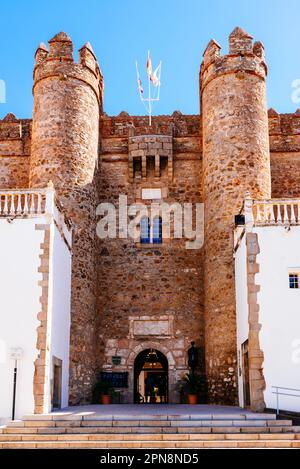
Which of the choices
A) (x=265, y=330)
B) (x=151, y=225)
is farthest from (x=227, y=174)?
(x=265, y=330)

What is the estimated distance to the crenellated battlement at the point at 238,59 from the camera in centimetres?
2303

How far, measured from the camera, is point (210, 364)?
21656mm

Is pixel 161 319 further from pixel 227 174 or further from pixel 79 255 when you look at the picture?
pixel 227 174

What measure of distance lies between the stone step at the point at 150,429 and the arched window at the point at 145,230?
10.8 m

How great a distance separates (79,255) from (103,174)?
4.12m

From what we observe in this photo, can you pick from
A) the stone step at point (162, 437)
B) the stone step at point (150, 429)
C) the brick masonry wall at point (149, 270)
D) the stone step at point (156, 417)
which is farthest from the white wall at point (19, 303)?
the brick masonry wall at point (149, 270)

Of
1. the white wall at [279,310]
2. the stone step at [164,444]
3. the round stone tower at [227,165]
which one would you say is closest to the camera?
the stone step at [164,444]

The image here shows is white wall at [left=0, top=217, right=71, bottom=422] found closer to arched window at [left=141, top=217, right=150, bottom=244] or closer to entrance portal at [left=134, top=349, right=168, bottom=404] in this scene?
arched window at [left=141, top=217, right=150, bottom=244]

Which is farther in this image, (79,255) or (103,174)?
(103,174)

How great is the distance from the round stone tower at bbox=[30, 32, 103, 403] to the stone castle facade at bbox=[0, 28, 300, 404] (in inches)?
1.5

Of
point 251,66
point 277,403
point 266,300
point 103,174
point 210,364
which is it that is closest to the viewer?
point 277,403

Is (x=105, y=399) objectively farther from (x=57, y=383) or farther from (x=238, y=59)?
(x=238, y=59)

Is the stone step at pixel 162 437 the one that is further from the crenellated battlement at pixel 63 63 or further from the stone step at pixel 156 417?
the crenellated battlement at pixel 63 63

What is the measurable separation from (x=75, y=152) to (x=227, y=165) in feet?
16.3
